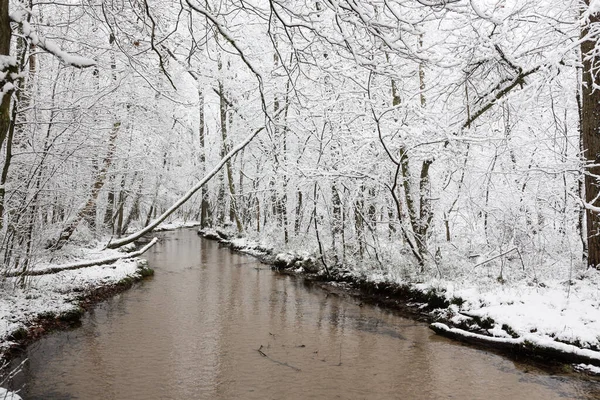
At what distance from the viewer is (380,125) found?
10.6 m

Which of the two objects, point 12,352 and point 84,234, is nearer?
point 12,352

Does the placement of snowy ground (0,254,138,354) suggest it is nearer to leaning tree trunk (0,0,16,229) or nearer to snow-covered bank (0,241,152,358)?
snow-covered bank (0,241,152,358)

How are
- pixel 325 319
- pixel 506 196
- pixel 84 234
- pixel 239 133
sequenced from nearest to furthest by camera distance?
1. pixel 325 319
2. pixel 506 196
3. pixel 84 234
4. pixel 239 133

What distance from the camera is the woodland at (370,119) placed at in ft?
12.9

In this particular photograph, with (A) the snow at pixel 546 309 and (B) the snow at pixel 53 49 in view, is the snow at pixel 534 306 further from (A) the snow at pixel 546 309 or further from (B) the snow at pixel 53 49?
(B) the snow at pixel 53 49

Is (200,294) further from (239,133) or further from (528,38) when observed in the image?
(239,133)

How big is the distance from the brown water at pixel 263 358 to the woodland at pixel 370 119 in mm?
2119

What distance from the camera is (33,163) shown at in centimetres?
691

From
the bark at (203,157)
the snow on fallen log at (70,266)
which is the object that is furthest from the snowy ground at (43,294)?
the bark at (203,157)

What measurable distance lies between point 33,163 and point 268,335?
4.98 metres

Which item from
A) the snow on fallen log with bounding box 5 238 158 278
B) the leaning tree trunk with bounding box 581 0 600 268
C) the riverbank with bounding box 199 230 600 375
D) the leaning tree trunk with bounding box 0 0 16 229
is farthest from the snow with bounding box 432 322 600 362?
the snow on fallen log with bounding box 5 238 158 278

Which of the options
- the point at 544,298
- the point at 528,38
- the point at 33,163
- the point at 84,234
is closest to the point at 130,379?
the point at 33,163

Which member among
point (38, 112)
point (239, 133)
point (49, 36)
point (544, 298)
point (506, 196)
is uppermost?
point (239, 133)

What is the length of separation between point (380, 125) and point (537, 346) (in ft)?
20.1
